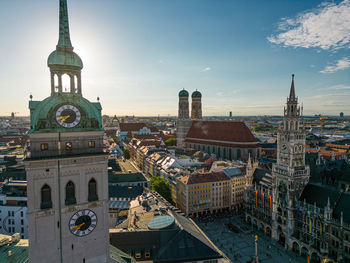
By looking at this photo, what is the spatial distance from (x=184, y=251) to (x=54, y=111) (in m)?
23.8

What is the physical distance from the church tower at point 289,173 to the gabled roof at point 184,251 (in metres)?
37.7

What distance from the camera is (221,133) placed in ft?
471

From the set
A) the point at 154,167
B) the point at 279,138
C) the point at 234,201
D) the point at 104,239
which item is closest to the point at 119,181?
the point at 154,167

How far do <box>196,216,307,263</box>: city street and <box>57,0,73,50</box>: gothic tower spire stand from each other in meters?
56.0

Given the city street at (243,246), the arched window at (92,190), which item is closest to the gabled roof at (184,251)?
the arched window at (92,190)

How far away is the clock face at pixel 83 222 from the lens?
20.5 metres

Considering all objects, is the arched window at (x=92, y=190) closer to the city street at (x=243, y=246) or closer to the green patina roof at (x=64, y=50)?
the green patina roof at (x=64, y=50)

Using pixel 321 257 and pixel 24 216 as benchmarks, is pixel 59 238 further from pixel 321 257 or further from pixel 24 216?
pixel 321 257

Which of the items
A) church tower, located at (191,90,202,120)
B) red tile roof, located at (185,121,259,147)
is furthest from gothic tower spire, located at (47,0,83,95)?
church tower, located at (191,90,202,120)

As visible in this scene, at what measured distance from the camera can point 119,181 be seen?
277 ft

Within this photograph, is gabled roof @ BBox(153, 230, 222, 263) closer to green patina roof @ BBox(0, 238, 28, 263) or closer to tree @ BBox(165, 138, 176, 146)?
green patina roof @ BBox(0, 238, 28, 263)

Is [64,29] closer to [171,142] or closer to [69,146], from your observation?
[69,146]

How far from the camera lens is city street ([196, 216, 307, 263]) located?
5800cm

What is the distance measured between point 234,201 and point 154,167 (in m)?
38.4
